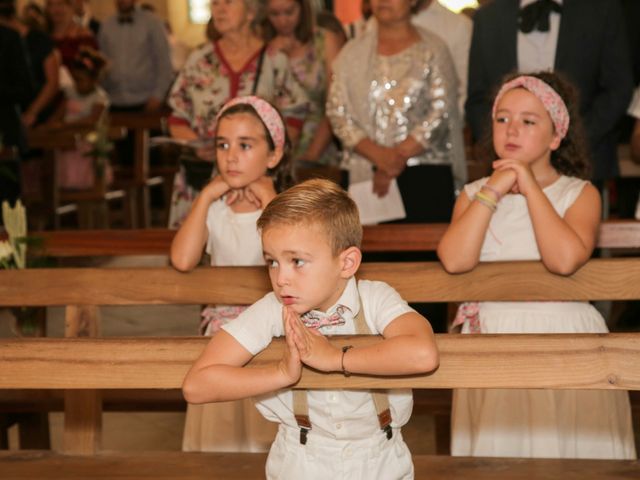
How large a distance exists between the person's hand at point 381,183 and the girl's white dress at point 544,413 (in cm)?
175

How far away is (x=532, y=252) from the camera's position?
12.6 feet

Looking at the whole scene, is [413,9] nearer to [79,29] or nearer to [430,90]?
[430,90]

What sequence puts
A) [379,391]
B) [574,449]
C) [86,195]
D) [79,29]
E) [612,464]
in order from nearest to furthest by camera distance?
[379,391] < [612,464] < [574,449] < [86,195] < [79,29]

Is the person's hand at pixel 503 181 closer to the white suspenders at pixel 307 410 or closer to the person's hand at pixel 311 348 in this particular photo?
the white suspenders at pixel 307 410

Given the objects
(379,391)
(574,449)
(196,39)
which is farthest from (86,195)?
(196,39)

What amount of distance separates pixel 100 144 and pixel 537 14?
17.3ft

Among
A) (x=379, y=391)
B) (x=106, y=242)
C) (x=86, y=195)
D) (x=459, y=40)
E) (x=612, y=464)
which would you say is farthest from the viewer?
(x=86, y=195)

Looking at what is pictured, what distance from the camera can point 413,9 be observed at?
575cm

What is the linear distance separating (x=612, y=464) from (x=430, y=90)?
2700 mm

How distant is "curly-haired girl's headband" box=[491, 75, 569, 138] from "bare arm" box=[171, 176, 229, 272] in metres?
0.99

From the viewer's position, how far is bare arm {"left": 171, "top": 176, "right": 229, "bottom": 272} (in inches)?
151

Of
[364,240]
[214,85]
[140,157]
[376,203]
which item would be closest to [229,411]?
[364,240]

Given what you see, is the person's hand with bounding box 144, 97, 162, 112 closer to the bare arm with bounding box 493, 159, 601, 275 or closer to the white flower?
the white flower

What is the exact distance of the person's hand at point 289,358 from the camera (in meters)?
2.48
